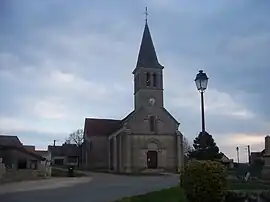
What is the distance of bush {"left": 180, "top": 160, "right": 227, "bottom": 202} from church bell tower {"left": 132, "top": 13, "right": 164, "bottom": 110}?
48.2 m

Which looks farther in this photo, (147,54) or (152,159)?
(147,54)

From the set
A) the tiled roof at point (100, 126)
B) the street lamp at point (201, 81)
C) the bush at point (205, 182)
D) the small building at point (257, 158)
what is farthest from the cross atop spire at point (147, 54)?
the bush at point (205, 182)

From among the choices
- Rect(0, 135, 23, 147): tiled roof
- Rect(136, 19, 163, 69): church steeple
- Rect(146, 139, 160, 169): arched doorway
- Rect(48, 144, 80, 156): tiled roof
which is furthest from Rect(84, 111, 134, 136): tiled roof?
Rect(48, 144, 80, 156): tiled roof

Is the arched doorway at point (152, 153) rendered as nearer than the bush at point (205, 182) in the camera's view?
No

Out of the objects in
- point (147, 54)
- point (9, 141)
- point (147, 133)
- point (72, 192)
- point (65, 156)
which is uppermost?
point (147, 54)

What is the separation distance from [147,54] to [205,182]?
53237mm

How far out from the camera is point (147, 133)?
60531 millimetres

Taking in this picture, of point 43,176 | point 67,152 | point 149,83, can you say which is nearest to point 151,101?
point 149,83

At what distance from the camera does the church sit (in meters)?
59.6

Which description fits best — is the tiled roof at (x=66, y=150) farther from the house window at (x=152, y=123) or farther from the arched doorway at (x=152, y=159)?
the house window at (x=152, y=123)

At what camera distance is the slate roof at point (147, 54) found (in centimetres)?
6512

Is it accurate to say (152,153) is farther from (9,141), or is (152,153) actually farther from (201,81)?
(201,81)

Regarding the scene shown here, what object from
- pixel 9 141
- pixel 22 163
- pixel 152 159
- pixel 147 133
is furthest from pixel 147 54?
pixel 22 163

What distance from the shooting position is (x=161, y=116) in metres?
61.8
